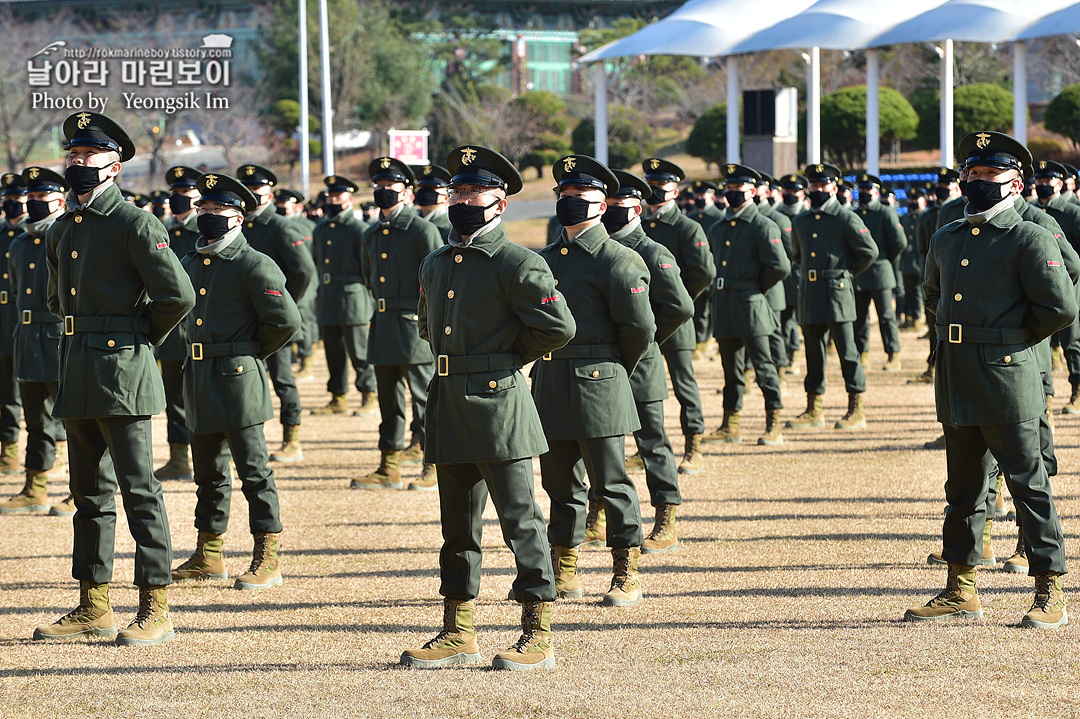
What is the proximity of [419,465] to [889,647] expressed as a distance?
5.57m

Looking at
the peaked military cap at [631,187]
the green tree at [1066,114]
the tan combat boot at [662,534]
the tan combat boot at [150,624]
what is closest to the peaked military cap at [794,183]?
the peaked military cap at [631,187]

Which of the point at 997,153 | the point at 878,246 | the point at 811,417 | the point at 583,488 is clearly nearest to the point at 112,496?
the point at 583,488

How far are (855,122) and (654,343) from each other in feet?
110

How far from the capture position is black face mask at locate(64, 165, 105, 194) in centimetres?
625

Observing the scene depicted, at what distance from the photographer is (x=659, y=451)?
312 inches

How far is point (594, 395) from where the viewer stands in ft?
22.8

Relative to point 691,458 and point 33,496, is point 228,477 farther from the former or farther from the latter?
point 691,458

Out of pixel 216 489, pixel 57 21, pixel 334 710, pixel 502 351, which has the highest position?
pixel 57 21

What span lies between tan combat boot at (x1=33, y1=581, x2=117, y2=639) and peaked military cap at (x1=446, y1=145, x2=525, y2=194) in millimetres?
2563

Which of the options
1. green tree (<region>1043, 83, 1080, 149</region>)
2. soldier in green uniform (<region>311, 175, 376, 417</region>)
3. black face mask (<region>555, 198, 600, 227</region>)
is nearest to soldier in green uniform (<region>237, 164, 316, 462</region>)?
soldier in green uniform (<region>311, 175, 376, 417</region>)

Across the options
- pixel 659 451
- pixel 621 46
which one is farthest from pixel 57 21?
pixel 659 451

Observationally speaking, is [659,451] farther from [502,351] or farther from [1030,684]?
[1030,684]

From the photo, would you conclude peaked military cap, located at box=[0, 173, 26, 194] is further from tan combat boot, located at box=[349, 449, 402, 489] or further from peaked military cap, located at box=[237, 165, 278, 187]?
tan combat boot, located at box=[349, 449, 402, 489]

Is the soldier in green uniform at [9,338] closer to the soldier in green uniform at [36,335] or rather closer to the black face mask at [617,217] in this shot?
the soldier in green uniform at [36,335]
